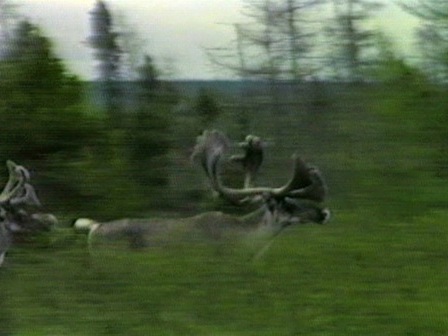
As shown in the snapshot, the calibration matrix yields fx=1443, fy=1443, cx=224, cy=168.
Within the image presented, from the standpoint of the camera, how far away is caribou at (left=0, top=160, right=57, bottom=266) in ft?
24.3

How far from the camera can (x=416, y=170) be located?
7.06m

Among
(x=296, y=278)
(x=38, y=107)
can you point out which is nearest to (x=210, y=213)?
(x=38, y=107)

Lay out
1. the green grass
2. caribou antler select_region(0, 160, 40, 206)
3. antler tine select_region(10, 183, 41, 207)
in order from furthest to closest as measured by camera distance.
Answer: antler tine select_region(10, 183, 41, 207)
caribou antler select_region(0, 160, 40, 206)
the green grass

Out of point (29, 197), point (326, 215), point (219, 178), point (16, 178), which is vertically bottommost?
point (219, 178)

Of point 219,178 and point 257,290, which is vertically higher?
point 257,290

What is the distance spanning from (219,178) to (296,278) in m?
2.69

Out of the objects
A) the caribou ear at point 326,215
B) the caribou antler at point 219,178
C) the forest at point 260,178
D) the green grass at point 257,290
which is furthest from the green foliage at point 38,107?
the caribou ear at point 326,215

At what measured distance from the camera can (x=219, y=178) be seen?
921 centimetres

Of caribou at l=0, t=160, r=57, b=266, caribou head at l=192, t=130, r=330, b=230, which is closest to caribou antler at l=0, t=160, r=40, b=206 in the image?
caribou at l=0, t=160, r=57, b=266

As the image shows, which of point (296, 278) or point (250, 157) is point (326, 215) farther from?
point (296, 278)

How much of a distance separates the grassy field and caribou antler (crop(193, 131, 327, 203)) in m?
0.36

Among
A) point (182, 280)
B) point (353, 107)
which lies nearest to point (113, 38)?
point (353, 107)

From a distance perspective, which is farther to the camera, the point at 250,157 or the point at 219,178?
the point at 219,178

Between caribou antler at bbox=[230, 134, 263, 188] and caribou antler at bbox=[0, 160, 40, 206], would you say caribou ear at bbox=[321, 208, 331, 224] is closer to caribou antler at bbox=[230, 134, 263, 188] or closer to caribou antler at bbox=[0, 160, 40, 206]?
caribou antler at bbox=[230, 134, 263, 188]
